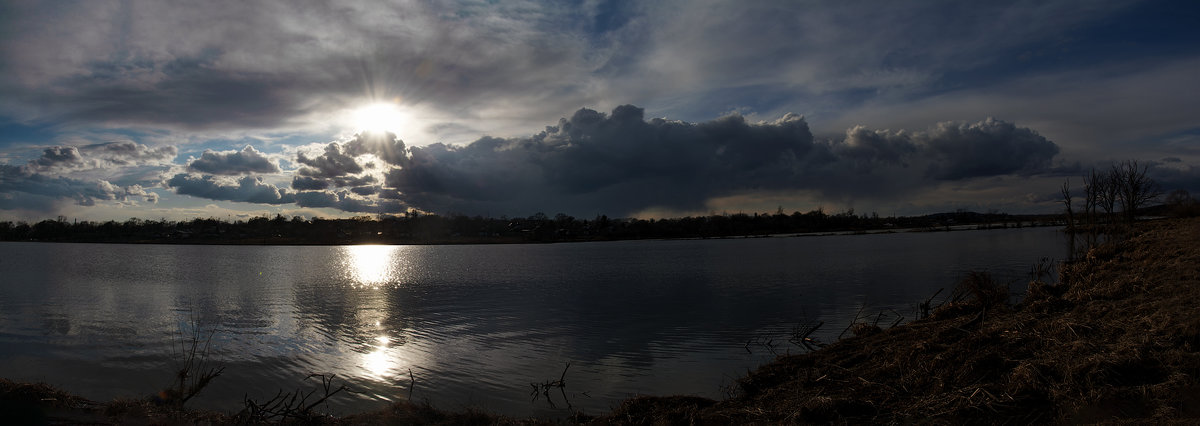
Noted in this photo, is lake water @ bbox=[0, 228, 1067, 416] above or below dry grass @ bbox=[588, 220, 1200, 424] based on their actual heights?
below

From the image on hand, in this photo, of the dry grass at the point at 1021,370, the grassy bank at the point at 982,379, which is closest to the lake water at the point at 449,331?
the grassy bank at the point at 982,379

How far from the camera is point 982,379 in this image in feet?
26.8

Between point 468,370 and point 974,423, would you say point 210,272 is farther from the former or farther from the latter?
point 974,423

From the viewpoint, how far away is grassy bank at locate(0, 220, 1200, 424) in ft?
22.8

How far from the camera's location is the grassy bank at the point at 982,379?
694 centimetres

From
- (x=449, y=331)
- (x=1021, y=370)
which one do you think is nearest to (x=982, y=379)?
(x=1021, y=370)

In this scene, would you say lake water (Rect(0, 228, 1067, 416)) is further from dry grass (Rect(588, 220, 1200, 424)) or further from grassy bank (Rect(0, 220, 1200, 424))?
dry grass (Rect(588, 220, 1200, 424))

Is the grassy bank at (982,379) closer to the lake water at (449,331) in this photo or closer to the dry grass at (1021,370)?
the dry grass at (1021,370)

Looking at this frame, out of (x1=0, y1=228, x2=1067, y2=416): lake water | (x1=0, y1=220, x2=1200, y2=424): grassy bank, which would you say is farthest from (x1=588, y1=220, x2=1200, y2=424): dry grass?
(x1=0, y1=228, x2=1067, y2=416): lake water

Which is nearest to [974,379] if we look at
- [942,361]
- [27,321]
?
[942,361]

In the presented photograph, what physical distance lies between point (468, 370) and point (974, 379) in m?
10.0

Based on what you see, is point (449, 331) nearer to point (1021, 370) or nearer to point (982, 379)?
point (982, 379)

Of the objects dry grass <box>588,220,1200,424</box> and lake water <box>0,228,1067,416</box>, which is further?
lake water <box>0,228,1067,416</box>

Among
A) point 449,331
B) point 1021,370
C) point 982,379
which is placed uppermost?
point 1021,370
